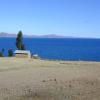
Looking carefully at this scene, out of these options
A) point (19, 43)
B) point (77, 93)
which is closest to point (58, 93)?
point (77, 93)

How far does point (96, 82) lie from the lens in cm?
2019

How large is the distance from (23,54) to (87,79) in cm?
2828

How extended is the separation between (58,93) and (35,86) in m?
2.65

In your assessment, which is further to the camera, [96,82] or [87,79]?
[87,79]

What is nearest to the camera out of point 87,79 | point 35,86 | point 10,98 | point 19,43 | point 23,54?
point 10,98

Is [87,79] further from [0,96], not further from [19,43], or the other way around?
[19,43]

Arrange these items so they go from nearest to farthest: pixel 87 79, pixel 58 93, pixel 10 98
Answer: pixel 10 98, pixel 58 93, pixel 87 79

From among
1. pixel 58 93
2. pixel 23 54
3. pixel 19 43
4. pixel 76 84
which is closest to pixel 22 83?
pixel 76 84

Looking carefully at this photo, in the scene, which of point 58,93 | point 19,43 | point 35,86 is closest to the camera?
point 58,93

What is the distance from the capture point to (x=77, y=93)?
1661 cm

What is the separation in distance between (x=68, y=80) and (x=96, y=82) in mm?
1708

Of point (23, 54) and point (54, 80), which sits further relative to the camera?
point (23, 54)

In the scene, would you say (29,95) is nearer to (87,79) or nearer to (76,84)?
(76,84)

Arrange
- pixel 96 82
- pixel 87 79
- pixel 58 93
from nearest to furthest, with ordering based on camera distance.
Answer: pixel 58 93, pixel 96 82, pixel 87 79
